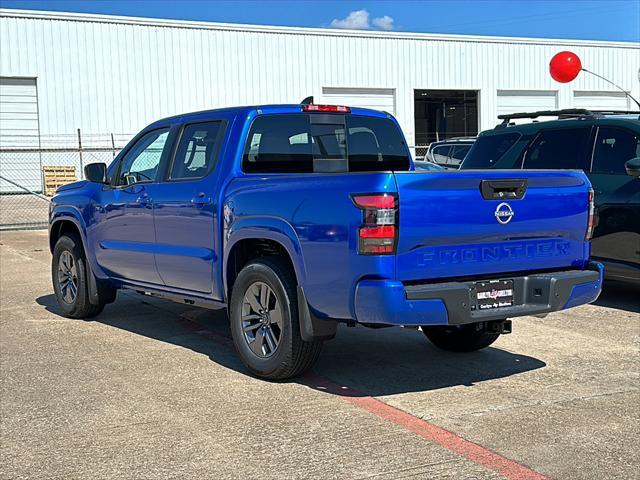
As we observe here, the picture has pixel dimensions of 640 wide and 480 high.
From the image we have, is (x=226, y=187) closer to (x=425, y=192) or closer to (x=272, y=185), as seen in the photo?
(x=272, y=185)

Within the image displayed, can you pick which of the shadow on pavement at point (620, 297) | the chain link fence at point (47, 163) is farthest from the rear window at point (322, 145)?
the chain link fence at point (47, 163)

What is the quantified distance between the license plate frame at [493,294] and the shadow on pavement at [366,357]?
0.79m

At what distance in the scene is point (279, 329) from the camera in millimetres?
5484

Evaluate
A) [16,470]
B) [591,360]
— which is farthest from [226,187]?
[591,360]

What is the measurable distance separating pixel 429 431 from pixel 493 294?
96cm

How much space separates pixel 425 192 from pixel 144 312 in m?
4.59

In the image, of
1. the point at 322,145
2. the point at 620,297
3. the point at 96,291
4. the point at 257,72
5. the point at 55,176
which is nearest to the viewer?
the point at 322,145

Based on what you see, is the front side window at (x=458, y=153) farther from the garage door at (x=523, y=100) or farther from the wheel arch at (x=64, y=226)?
the garage door at (x=523, y=100)

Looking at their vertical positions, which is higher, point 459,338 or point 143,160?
point 143,160

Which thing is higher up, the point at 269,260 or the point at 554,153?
the point at 554,153

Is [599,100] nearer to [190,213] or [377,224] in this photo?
[190,213]

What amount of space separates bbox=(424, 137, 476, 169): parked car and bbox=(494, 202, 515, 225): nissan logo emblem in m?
11.0

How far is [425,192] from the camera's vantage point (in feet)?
15.1

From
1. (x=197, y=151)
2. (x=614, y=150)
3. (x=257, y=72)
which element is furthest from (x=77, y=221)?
(x=257, y=72)
